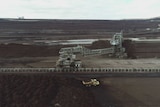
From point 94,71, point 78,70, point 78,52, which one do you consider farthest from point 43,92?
point 78,52

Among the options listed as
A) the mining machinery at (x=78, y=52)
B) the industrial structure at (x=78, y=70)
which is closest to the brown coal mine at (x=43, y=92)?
the industrial structure at (x=78, y=70)

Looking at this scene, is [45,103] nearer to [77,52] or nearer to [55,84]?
[55,84]

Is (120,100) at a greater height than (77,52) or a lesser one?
lesser

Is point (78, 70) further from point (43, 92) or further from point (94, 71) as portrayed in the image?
point (43, 92)

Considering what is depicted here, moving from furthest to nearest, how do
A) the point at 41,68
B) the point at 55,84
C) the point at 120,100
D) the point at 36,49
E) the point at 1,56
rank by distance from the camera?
→ the point at 36,49
the point at 1,56
the point at 41,68
the point at 55,84
the point at 120,100

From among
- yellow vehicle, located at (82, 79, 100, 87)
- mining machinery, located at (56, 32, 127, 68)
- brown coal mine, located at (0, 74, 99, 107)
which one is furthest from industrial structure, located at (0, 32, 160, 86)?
brown coal mine, located at (0, 74, 99, 107)

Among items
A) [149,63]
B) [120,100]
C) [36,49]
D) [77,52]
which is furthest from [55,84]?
[36,49]
